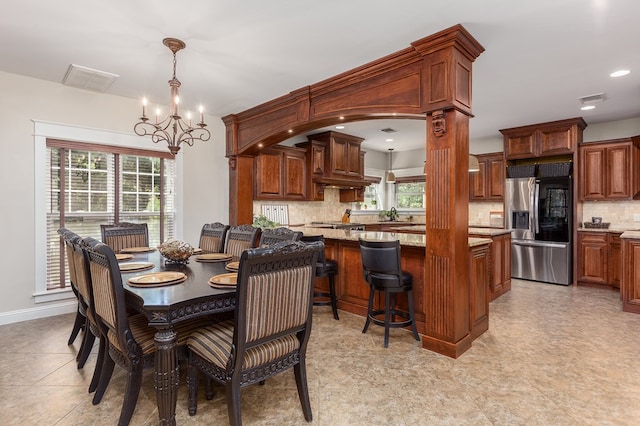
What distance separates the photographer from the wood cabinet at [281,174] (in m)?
5.43

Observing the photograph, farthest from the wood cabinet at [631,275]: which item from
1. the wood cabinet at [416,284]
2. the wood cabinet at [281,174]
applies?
the wood cabinet at [281,174]

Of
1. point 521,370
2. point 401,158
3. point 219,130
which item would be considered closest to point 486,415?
point 521,370

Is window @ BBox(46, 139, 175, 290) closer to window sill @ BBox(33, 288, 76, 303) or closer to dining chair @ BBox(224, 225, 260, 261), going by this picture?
window sill @ BBox(33, 288, 76, 303)

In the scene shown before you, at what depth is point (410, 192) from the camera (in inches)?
322

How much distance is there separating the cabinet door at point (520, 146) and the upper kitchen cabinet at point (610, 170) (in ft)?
2.21

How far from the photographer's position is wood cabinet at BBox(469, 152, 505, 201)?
20.4ft

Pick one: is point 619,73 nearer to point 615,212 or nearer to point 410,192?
point 615,212

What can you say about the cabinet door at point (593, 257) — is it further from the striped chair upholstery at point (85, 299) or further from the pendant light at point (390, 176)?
the striped chair upholstery at point (85, 299)

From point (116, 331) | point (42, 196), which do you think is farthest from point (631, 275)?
point (42, 196)

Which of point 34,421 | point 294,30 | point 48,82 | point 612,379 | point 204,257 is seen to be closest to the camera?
point 34,421

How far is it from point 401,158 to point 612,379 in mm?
6318

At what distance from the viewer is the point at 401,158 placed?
8203 mm

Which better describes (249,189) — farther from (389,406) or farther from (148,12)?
(389,406)

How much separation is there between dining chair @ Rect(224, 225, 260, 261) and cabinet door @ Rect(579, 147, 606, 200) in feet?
17.1
